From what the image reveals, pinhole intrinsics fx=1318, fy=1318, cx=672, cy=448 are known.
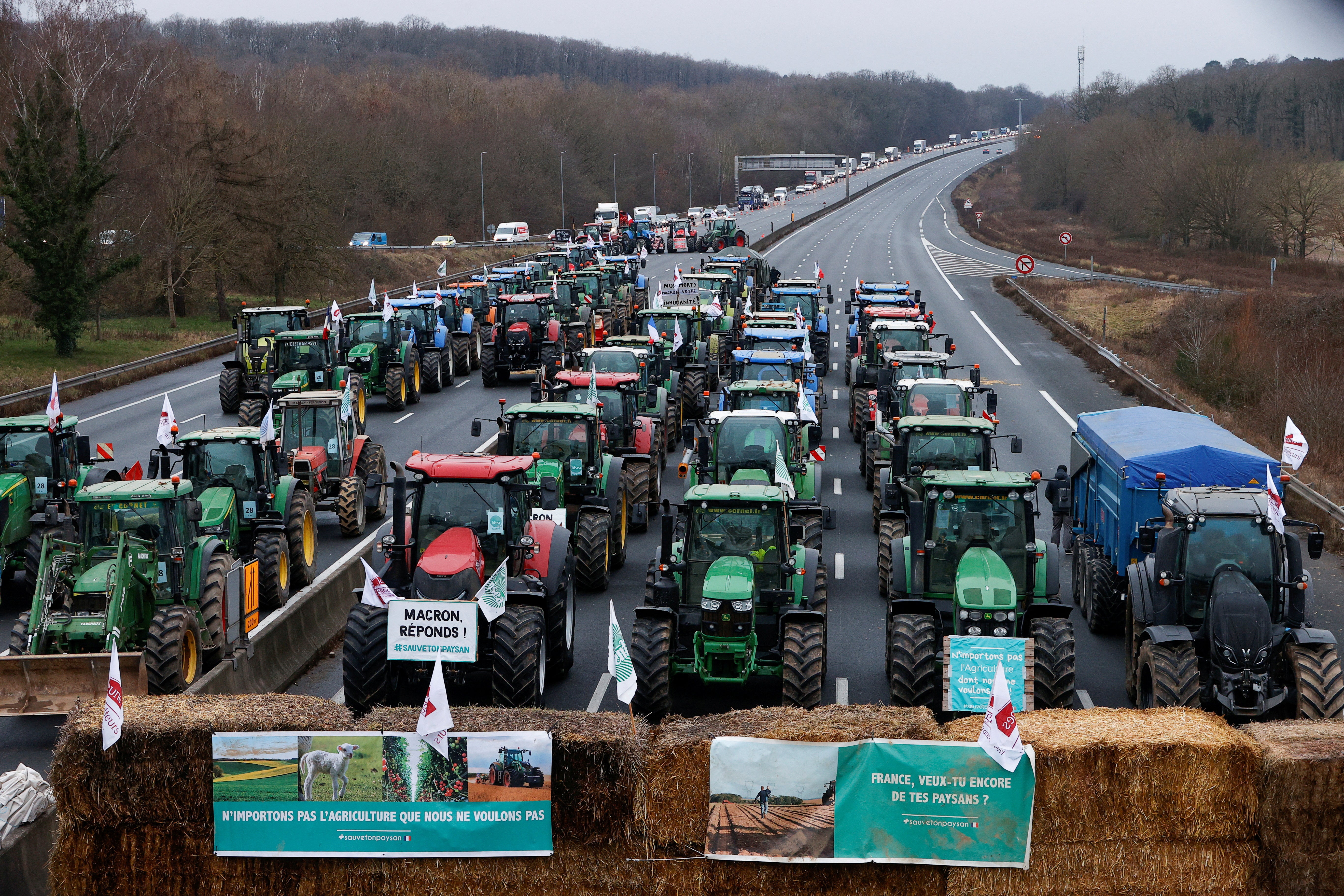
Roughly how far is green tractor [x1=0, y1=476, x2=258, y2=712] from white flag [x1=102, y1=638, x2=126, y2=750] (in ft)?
11.0

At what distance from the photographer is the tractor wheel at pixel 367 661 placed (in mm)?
12883

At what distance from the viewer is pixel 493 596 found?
12.7 metres

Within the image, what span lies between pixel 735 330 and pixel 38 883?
32.7m

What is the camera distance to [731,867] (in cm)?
1005

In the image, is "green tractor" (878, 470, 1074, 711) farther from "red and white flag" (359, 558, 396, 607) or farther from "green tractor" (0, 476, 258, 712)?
"green tractor" (0, 476, 258, 712)

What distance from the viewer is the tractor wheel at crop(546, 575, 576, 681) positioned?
580 inches

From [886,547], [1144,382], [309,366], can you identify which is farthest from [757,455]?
[1144,382]

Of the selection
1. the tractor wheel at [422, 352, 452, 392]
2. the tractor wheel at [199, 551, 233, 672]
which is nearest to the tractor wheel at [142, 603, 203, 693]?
the tractor wheel at [199, 551, 233, 672]

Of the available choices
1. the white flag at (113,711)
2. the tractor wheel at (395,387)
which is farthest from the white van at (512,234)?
the white flag at (113,711)

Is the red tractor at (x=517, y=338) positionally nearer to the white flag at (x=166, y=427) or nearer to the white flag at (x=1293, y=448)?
the white flag at (x=166, y=427)

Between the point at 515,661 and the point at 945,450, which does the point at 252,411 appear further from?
the point at 515,661

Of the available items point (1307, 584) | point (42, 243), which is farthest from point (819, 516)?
point (42, 243)

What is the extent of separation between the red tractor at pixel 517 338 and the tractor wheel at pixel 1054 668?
26.3 m

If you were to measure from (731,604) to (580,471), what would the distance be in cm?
672
